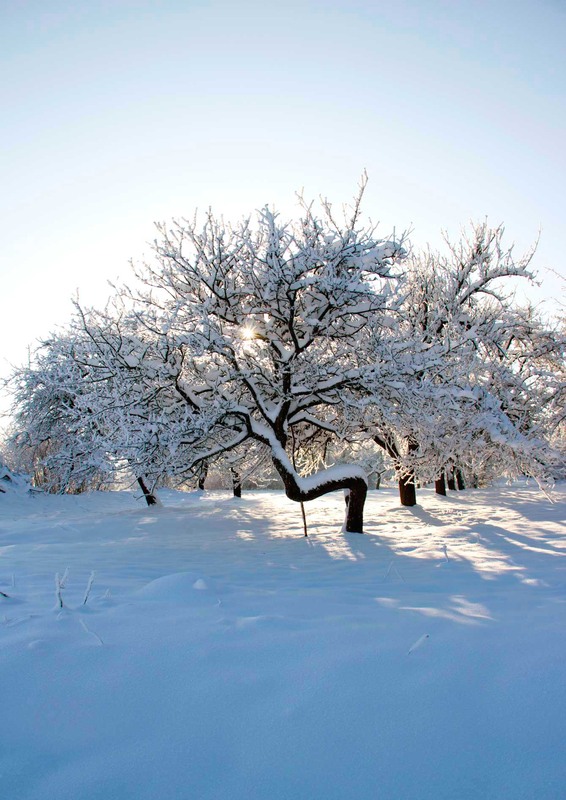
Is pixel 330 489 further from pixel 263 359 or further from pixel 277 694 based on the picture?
pixel 277 694

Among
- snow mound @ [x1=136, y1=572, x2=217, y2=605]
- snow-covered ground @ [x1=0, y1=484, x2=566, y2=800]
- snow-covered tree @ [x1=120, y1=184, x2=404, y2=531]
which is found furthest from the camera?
snow-covered tree @ [x1=120, y1=184, x2=404, y2=531]

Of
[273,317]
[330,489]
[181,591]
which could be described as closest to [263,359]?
[273,317]

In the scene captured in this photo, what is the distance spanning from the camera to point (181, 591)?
3.64m

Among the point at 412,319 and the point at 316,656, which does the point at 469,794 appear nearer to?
the point at 316,656

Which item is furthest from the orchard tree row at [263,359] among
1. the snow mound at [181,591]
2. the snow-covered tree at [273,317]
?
the snow mound at [181,591]

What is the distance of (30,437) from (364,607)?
17.2 m

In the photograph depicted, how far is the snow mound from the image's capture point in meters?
3.45

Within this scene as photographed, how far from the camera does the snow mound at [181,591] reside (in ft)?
11.3

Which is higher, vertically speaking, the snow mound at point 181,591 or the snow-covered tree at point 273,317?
the snow-covered tree at point 273,317

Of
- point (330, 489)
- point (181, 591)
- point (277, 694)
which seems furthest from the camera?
point (330, 489)

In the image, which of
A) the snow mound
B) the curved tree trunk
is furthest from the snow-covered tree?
the snow mound

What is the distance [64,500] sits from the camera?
1702cm

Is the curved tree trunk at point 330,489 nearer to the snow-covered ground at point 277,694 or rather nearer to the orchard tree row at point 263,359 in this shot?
the orchard tree row at point 263,359

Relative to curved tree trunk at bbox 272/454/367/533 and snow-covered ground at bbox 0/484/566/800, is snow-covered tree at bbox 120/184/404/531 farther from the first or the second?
snow-covered ground at bbox 0/484/566/800
